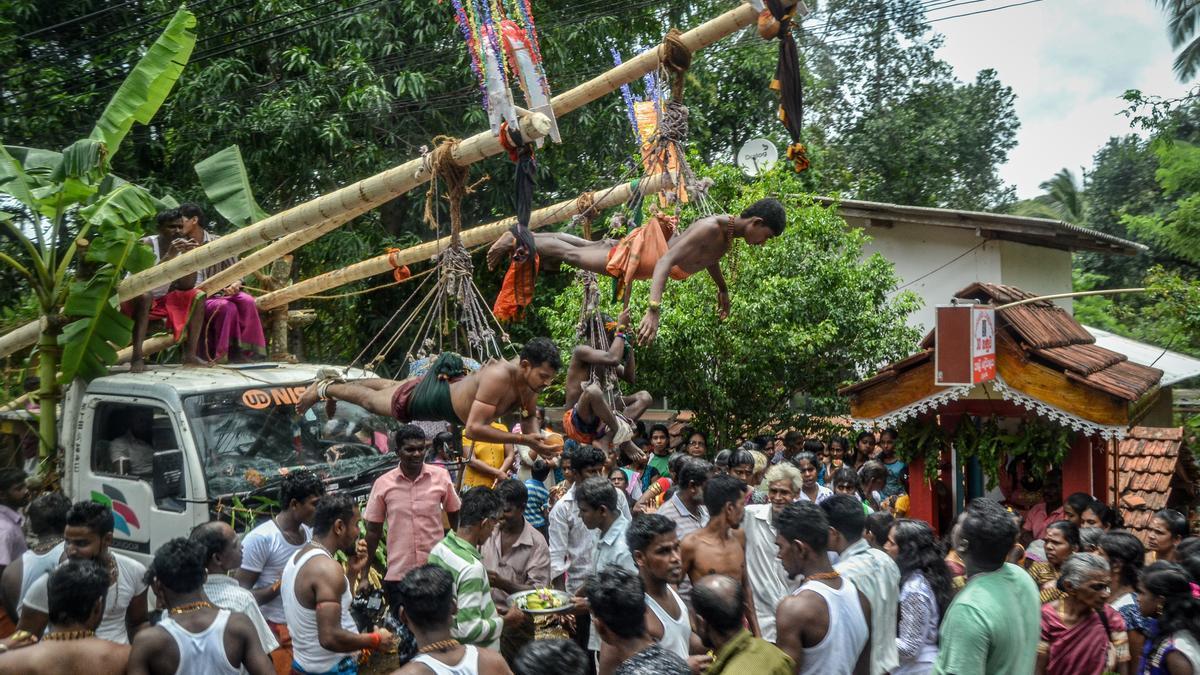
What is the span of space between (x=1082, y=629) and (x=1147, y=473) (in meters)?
6.75

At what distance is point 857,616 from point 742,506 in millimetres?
1528

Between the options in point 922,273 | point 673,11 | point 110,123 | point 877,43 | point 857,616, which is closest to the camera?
point 857,616

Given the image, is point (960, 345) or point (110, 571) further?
point (960, 345)

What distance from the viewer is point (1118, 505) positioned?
32.9 feet

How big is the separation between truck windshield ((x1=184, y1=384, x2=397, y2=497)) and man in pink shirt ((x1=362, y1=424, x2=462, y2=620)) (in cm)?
131

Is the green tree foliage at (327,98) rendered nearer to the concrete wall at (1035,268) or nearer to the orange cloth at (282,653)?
the concrete wall at (1035,268)

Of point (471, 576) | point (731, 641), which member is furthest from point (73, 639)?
point (731, 641)

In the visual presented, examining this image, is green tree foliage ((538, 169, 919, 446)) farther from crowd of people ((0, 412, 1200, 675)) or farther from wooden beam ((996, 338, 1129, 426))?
crowd of people ((0, 412, 1200, 675))

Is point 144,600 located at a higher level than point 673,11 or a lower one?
lower

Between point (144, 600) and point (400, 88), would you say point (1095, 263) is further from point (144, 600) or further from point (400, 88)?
point (144, 600)

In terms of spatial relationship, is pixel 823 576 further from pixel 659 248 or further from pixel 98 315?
pixel 98 315

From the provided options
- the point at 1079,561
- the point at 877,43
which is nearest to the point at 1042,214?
the point at 877,43

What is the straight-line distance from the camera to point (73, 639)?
166 inches

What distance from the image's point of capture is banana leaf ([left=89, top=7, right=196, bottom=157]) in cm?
937
